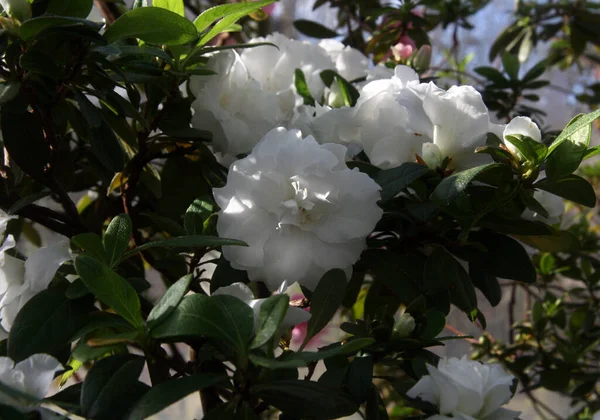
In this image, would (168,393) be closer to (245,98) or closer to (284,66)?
(245,98)

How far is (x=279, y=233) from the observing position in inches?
20.9

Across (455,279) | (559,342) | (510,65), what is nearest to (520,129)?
(455,279)

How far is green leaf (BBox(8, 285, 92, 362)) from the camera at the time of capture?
44cm

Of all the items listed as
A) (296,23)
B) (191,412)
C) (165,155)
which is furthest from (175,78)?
(191,412)

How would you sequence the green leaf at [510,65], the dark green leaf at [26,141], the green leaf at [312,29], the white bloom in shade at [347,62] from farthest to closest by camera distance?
the green leaf at [312,29], the green leaf at [510,65], the white bloom in shade at [347,62], the dark green leaf at [26,141]

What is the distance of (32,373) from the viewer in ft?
1.35

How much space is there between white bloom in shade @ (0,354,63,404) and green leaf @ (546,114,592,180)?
40 centimetres

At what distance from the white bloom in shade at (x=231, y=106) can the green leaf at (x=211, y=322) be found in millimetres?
296

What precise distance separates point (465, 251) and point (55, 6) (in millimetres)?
410

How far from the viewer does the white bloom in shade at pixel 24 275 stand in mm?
516

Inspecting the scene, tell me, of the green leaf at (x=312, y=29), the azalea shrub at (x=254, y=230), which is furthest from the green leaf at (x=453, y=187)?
the green leaf at (x=312, y=29)

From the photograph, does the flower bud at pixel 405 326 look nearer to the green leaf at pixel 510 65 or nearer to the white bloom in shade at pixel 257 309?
the white bloom in shade at pixel 257 309

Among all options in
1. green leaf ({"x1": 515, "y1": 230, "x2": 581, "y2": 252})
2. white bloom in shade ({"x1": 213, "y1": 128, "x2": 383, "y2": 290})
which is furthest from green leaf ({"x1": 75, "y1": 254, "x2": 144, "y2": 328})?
green leaf ({"x1": 515, "y1": 230, "x2": 581, "y2": 252})

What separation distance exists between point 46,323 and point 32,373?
5 cm
